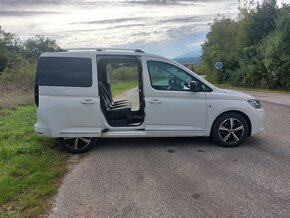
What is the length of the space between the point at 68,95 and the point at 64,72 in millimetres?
484

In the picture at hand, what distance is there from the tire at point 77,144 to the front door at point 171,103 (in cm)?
125

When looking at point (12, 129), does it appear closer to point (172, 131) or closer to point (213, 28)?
point (172, 131)

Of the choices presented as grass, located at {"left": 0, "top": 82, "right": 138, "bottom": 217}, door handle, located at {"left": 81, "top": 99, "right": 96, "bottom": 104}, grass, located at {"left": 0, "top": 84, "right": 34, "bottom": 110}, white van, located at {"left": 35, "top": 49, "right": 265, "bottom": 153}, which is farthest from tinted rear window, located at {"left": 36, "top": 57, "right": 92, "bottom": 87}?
grass, located at {"left": 0, "top": 84, "right": 34, "bottom": 110}

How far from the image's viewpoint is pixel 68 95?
6.91m

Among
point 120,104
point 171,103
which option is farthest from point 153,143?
point 120,104

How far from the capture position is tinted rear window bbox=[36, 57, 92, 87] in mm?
6941

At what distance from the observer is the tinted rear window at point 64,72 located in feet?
22.8

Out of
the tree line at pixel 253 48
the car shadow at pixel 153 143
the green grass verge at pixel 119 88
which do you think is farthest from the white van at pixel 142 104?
the tree line at pixel 253 48

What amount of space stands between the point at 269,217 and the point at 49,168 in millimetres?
3817

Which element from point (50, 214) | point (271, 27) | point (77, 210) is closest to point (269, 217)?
point (77, 210)

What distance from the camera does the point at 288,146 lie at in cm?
727

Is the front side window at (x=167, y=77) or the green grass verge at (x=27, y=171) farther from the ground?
the front side window at (x=167, y=77)

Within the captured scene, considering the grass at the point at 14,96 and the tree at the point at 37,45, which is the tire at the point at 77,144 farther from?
the tree at the point at 37,45

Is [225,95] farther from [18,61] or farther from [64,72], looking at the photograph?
[18,61]
